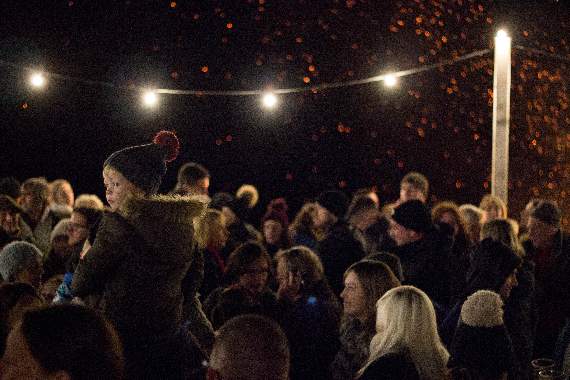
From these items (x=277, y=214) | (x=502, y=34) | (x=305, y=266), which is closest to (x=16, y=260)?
(x=305, y=266)

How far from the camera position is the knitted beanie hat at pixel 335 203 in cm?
731

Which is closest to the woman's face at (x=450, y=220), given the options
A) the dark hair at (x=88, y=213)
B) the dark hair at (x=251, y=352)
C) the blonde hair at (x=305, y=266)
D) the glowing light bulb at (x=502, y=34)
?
the blonde hair at (x=305, y=266)

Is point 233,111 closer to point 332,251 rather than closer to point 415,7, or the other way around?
point 415,7

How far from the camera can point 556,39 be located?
15.1 m

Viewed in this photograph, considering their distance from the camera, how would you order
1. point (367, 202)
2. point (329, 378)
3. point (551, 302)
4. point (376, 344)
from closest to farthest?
point (376, 344) < point (329, 378) < point (551, 302) < point (367, 202)

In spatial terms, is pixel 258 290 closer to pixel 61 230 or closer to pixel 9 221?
pixel 61 230

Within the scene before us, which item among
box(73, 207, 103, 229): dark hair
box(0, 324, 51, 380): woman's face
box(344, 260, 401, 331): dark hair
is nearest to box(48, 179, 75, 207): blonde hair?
box(73, 207, 103, 229): dark hair

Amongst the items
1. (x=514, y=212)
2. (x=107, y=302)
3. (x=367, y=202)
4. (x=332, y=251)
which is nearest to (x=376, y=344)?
(x=107, y=302)

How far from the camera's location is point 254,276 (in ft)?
18.3

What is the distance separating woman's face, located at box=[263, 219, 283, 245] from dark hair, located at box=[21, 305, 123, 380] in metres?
6.86

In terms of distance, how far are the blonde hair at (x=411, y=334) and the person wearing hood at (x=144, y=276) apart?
1.20 m

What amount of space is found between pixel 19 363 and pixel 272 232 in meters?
6.92

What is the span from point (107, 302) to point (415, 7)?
15.8m

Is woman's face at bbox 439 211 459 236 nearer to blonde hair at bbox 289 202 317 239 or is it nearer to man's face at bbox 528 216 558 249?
man's face at bbox 528 216 558 249
